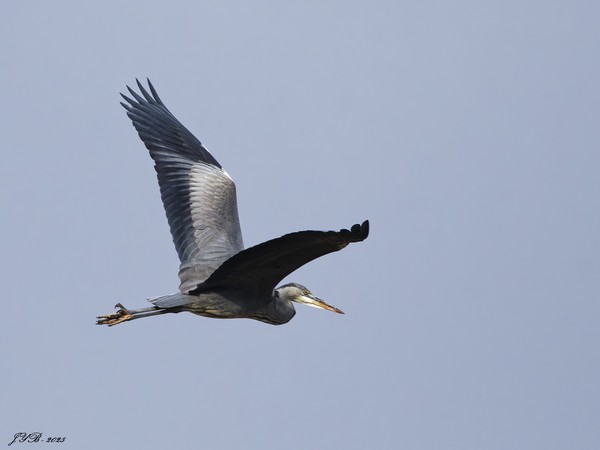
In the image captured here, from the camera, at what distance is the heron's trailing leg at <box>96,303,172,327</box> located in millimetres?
11734

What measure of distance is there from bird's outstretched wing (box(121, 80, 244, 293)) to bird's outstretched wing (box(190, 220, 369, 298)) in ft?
2.79

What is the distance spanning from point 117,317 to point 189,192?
2187mm

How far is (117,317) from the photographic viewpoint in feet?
39.1

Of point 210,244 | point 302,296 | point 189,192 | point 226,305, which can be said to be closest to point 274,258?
point 226,305

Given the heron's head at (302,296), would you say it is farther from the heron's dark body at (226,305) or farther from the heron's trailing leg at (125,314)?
the heron's trailing leg at (125,314)

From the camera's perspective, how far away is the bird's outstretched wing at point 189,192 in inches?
504

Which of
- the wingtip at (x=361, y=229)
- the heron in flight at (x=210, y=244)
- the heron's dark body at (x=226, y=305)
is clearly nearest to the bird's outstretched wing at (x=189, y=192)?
the heron in flight at (x=210, y=244)

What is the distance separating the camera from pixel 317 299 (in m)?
12.9

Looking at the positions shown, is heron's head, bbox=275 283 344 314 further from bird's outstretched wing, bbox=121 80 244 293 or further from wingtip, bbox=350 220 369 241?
wingtip, bbox=350 220 369 241

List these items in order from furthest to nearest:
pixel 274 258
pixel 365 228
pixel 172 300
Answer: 1. pixel 172 300
2. pixel 274 258
3. pixel 365 228

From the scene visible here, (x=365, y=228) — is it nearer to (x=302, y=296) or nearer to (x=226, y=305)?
(x=226, y=305)

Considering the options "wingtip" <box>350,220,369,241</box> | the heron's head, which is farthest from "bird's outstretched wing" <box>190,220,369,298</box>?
the heron's head

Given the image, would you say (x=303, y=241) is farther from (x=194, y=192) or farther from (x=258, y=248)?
(x=194, y=192)

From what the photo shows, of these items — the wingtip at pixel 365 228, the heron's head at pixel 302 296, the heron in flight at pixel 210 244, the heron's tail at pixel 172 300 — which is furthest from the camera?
the heron's head at pixel 302 296
